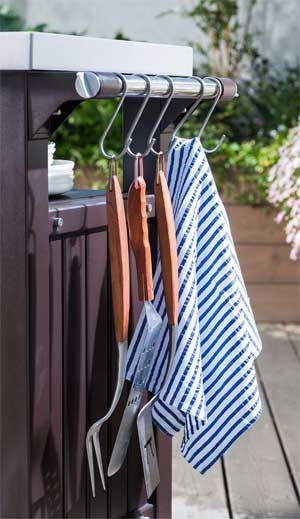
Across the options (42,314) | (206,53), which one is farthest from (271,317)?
(42,314)

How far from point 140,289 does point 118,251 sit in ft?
0.27

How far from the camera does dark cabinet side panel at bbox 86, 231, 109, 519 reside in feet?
4.76

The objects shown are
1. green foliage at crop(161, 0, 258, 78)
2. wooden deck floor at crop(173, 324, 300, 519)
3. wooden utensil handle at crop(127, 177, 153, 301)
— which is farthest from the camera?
green foliage at crop(161, 0, 258, 78)

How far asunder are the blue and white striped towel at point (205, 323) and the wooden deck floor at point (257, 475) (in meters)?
0.70

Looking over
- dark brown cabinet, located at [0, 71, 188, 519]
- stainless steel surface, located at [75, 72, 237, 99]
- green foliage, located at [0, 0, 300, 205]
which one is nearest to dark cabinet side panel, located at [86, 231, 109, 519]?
dark brown cabinet, located at [0, 71, 188, 519]

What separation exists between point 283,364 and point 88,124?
1.44 m

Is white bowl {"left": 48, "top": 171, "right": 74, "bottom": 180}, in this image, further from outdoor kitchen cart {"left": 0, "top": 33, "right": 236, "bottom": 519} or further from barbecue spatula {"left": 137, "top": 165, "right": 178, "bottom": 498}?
barbecue spatula {"left": 137, "top": 165, "right": 178, "bottom": 498}

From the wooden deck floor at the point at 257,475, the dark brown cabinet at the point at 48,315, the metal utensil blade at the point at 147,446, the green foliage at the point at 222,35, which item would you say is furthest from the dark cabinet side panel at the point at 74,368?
the green foliage at the point at 222,35

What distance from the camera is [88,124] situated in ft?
13.0

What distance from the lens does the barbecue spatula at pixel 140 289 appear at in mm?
1292

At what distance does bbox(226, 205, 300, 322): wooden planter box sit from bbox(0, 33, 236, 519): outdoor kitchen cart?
7.21 feet

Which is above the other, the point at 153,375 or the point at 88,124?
the point at 88,124

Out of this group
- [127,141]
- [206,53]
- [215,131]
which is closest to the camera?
[127,141]

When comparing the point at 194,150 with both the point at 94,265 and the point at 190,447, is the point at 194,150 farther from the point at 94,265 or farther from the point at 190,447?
the point at 190,447
